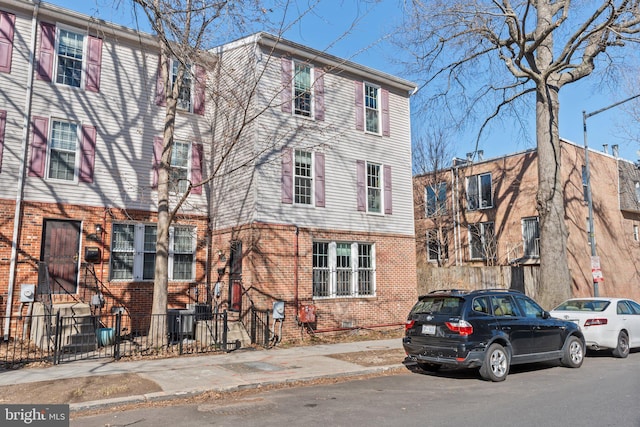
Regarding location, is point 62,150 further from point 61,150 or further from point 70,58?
point 70,58

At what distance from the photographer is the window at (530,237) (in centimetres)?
2408

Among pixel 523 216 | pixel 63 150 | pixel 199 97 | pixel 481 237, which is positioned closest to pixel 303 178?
pixel 199 97

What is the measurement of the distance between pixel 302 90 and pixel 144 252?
24.1 ft

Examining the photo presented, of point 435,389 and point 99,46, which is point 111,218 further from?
point 435,389

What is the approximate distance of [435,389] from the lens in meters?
8.67

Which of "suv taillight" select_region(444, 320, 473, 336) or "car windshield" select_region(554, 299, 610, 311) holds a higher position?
"car windshield" select_region(554, 299, 610, 311)

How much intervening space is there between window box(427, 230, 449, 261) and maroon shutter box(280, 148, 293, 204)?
15107 mm

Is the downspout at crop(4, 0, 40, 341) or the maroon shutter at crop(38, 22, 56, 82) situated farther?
the maroon shutter at crop(38, 22, 56, 82)

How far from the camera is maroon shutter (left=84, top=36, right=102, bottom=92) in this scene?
14.8 meters

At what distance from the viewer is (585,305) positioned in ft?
42.5

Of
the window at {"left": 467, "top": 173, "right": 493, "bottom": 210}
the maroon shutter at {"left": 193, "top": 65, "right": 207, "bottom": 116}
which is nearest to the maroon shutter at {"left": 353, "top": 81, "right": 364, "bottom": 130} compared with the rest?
the maroon shutter at {"left": 193, "top": 65, "right": 207, "bottom": 116}

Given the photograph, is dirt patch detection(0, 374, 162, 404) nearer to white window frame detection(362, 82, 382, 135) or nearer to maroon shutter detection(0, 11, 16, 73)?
maroon shutter detection(0, 11, 16, 73)

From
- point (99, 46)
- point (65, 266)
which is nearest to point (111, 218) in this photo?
point (65, 266)

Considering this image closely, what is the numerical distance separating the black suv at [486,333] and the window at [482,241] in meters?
15.0
